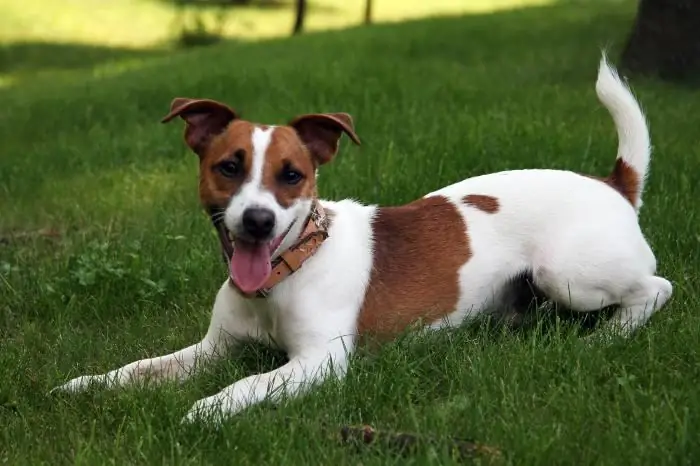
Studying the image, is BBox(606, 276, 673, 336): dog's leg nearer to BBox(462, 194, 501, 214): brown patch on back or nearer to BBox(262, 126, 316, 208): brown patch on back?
BBox(462, 194, 501, 214): brown patch on back

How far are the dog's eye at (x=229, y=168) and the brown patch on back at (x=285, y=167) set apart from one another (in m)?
0.11

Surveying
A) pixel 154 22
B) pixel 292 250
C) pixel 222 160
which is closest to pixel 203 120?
pixel 222 160

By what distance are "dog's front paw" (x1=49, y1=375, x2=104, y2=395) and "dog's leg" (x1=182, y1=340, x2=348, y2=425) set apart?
57 centimetres

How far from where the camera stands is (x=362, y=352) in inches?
158

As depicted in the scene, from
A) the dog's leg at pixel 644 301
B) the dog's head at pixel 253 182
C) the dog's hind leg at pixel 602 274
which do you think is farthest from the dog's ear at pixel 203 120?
the dog's leg at pixel 644 301

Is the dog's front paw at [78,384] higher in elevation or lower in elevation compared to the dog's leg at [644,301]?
lower

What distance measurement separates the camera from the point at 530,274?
4.31 m

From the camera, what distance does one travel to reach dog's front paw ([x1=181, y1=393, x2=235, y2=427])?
11.1 feet

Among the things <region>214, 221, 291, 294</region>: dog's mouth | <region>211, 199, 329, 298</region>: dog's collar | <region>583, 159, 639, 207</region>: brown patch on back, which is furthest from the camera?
<region>583, 159, 639, 207</region>: brown patch on back

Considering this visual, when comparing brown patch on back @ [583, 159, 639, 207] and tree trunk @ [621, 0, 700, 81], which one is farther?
tree trunk @ [621, 0, 700, 81]

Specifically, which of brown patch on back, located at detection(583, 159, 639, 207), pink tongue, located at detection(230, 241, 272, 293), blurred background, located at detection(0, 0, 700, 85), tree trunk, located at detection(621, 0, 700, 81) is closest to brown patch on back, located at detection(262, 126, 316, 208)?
pink tongue, located at detection(230, 241, 272, 293)

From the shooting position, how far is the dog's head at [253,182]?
366cm

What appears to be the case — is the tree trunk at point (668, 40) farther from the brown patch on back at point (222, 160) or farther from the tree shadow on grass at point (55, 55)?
the tree shadow on grass at point (55, 55)

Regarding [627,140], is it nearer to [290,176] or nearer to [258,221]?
[290,176]
